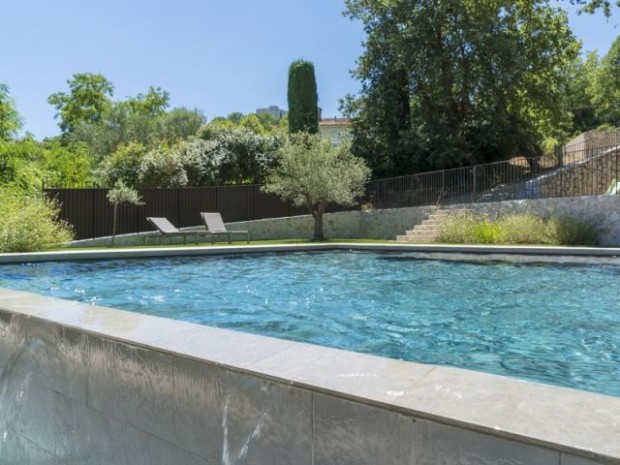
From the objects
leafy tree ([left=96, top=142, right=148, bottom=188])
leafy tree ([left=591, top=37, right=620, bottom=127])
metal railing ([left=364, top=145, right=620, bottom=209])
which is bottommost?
metal railing ([left=364, top=145, right=620, bottom=209])

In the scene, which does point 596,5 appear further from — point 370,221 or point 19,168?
point 19,168

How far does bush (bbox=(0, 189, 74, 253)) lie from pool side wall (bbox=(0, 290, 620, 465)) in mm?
11190

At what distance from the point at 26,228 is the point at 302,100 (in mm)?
20427

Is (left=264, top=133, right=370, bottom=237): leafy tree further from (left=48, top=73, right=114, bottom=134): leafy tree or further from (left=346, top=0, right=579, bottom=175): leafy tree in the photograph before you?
(left=48, top=73, right=114, bottom=134): leafy tree

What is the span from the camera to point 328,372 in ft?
6.25

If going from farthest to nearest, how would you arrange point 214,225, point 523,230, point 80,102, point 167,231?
point 80,102 → point 214,225 → point 167,231 → point 523,230

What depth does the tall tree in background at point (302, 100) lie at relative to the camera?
3086cm

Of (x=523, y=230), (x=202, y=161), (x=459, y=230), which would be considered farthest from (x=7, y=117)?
(x=523, y=230)

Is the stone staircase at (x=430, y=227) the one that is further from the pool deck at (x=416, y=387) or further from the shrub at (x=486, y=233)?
the pool deck at (x=416, y=387)

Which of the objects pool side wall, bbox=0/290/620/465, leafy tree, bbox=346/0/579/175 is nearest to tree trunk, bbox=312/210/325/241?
leafy tree, bbox=346/0/579/175

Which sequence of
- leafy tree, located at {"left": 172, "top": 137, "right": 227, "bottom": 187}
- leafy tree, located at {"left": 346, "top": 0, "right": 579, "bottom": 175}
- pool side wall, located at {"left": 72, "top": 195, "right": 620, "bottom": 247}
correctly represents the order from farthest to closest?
leafy tree, located at {"left": 172, "top": 137, "right": 227, "bottom": 187}
leafy tree, located at {"left": 346, "top": 0, "right": 579, "bottom": 175}
pool side wall, located at {"left": 72, "top": 195, "right": 620, "bottom": 247}

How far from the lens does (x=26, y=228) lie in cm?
1325

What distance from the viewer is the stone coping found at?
11.8m

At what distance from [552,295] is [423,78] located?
17.9 m
